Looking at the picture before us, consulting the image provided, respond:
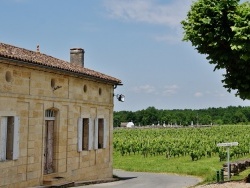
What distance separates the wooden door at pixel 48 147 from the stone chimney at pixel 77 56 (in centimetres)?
659

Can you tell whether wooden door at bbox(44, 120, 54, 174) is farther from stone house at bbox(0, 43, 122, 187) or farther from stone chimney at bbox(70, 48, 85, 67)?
stone chimney at bbox(70, 48, 85, 67)

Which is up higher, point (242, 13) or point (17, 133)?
point (242, 13)

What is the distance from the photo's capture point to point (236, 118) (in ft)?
540

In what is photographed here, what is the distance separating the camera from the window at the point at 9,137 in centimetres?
1277

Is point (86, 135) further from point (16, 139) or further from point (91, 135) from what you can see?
point (16, 139)

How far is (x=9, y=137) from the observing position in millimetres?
13297

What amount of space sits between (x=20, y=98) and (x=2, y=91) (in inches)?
38.0

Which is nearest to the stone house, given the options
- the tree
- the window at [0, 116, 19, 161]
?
the window at [0, 116, 19, 161]

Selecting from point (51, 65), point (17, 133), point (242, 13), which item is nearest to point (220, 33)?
point (242, 13)

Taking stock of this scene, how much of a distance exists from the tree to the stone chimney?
9.94 meters

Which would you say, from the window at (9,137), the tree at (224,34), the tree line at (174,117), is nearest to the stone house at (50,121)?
the window at (9,137)

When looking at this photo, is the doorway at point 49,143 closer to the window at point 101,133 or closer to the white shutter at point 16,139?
the white shutter at point 16,139

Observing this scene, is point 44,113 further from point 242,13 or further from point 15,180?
point 242,13

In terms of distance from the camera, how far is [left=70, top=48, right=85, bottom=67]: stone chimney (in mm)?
21656
